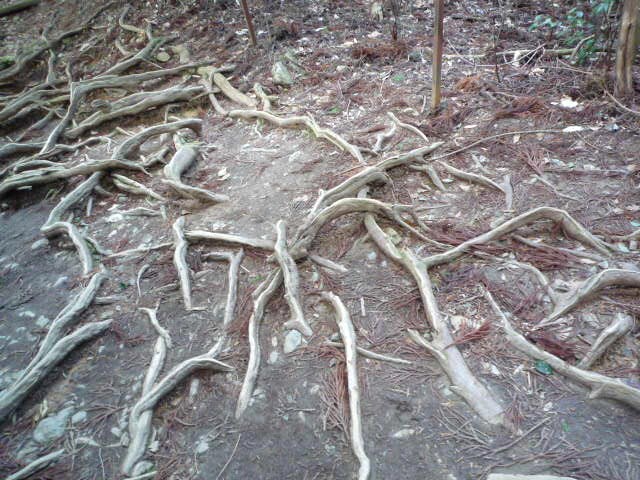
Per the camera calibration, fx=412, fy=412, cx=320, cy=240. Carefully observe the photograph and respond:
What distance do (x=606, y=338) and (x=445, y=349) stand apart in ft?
3.14

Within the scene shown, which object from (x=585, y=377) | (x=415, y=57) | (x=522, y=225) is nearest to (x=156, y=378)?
(x=585, y=377)

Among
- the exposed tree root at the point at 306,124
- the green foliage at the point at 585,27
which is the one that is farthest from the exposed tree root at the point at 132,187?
the green foliage at the point at 585,27

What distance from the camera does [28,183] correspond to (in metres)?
5.36

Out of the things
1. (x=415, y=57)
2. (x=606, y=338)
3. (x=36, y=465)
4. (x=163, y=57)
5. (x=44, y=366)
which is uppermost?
(x=163, y=57)

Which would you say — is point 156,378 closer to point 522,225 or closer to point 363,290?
point 363,290

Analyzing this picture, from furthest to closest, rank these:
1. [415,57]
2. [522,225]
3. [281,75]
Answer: [281,75] → [415,57] → [522,225]

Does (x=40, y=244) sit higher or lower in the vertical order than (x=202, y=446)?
higher

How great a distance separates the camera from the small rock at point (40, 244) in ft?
14.7

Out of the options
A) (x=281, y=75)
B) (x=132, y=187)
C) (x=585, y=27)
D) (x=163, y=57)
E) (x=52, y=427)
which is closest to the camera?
(x=52, y=427)

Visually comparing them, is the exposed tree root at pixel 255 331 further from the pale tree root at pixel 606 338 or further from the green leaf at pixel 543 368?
the pale tree root at pixel 606 338

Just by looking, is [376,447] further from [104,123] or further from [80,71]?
[80,71]

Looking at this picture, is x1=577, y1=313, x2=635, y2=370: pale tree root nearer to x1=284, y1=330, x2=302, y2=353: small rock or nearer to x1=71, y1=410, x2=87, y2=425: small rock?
x1=284, y1=330, x2=302, y2=353: small rock

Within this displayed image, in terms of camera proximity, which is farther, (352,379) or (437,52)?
(437,52)

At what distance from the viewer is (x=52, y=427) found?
2.71 m
